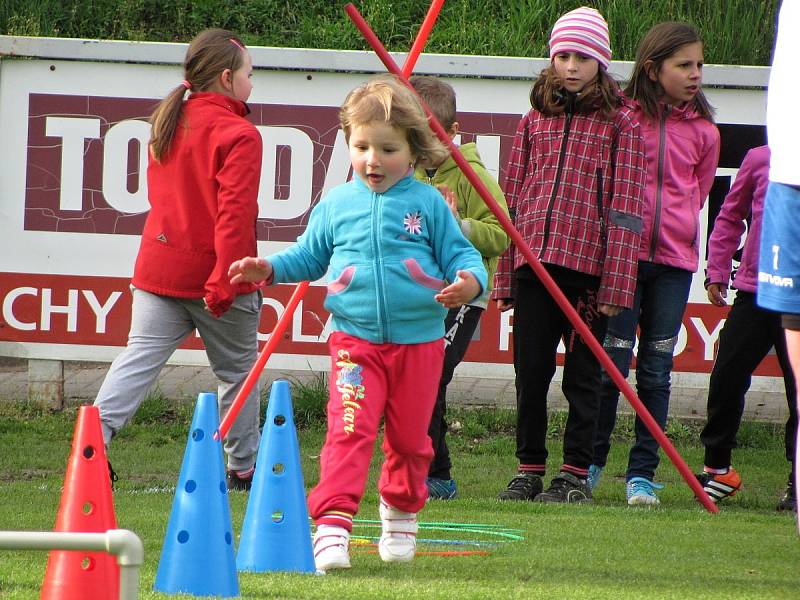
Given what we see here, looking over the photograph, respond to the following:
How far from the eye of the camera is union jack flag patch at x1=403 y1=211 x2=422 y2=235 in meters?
4.19

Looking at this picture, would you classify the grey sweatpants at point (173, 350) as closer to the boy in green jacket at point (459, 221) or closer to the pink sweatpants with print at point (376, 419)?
the boy in green jacket at point (459, 221)

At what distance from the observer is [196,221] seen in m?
5.55

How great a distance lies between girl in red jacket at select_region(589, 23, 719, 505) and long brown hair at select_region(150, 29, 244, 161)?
1840 millimetres

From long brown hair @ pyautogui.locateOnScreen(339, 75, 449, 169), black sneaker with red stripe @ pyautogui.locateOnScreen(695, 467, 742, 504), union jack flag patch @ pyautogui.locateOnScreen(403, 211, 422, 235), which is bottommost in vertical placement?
black sneaker with red stripe @ pyautogui.locateOnScreen(695, 467, 742, 504)

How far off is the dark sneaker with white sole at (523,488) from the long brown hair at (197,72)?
2.09m

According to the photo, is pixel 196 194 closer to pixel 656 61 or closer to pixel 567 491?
pixel 567 491

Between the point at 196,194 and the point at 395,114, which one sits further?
the point at 196,194

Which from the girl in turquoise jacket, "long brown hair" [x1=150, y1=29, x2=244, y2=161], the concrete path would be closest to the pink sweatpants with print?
the girl in turquoise jacket

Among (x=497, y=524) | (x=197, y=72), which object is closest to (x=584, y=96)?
(x=197, y=72)

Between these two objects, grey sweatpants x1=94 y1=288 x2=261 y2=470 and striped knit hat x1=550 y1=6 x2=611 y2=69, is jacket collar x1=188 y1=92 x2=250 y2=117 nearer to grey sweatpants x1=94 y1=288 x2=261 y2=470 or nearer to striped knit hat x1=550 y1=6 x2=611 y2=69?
grey sweatpants x1=94 y1=288 x2=261 y2=470

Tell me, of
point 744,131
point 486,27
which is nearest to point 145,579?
point 744,131

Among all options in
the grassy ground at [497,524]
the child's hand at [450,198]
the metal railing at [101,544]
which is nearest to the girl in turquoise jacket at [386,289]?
the grassy ground at [497,524]

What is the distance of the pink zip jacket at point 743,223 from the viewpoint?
6.09 meters

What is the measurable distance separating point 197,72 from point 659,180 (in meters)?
2.10
